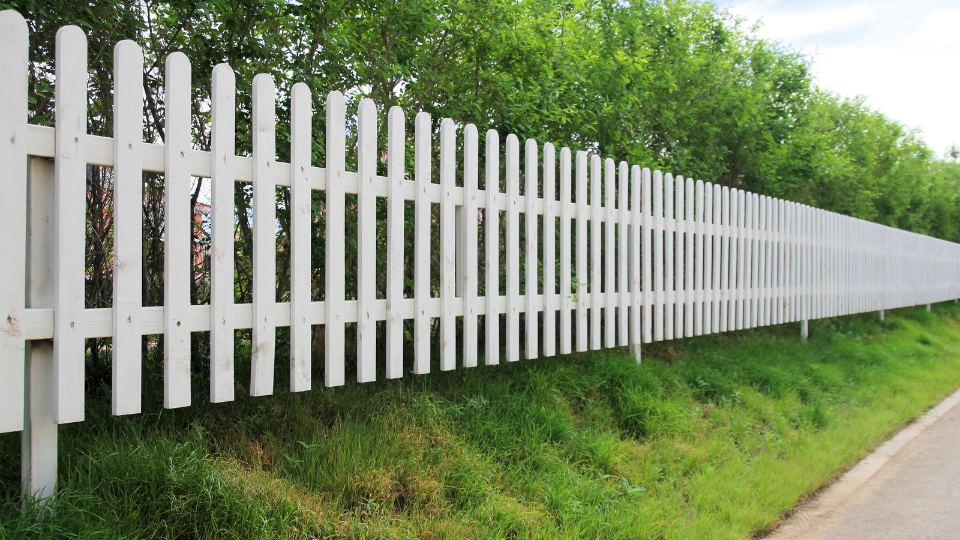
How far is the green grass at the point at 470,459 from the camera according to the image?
2.60 m

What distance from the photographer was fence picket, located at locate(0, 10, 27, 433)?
8.06 ft

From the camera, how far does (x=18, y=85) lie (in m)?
2.51

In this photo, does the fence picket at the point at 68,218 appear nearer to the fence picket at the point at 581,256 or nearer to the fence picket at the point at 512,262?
the fence picket at the point at 512,262

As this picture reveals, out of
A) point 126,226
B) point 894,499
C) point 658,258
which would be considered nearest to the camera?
point 126,226

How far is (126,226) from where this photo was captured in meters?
2.72

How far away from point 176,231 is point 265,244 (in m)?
0.42

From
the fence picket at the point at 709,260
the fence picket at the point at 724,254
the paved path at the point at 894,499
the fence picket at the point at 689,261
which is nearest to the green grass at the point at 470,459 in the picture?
the paved path at the point at 894,499

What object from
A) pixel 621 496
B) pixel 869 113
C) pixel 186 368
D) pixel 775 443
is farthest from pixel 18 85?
pixel 869 113

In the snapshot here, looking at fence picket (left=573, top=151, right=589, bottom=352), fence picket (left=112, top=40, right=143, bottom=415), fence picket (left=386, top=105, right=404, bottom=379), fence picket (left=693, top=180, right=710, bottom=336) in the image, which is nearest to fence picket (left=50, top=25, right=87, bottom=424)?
fence picket (left=112, top=40, right=143, bottom=415)

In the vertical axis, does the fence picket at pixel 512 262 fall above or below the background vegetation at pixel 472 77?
below

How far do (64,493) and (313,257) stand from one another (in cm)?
171

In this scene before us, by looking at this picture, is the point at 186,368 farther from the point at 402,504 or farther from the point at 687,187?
the point at 687,187

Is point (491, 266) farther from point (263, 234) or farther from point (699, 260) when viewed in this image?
point (699, 260)

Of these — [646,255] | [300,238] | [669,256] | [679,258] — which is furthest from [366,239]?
[679,258]
